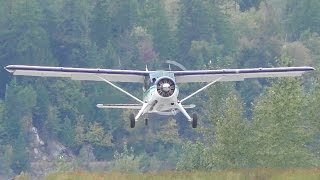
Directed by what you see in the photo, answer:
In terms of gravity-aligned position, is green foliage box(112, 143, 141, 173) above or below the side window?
below

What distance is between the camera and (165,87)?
51.6m

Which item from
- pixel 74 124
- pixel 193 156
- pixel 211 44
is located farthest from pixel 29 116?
pixel 193 156

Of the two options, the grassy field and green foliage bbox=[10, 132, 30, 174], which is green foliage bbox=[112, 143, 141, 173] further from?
the grassy field

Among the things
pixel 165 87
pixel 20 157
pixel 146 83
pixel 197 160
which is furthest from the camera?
pixel 20 157

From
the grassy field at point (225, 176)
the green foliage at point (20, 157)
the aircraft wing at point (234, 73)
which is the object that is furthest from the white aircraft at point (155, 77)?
the green foliage at point (20, 157)

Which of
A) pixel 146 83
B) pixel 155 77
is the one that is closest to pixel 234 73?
pixel 146 83

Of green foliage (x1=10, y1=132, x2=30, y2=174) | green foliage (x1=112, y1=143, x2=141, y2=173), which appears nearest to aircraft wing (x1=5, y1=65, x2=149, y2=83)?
green foliage (x1=112, y1=143, x2=141, y2=173)

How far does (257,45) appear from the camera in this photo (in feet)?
460

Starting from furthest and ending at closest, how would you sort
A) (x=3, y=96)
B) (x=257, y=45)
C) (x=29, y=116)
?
(x=257, y=45)
(x=3, y=96)
(x=29, y=116)

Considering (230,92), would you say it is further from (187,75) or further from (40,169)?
(187,75)

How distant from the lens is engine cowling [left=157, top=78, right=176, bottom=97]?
5159 centimetres

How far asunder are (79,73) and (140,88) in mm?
66322

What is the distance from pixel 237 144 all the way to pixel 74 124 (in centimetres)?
4518

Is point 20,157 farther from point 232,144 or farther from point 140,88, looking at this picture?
point 232,144
